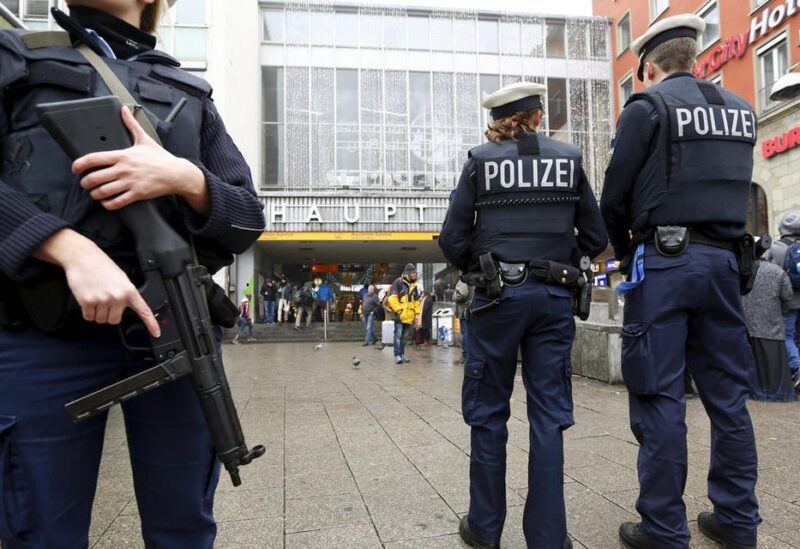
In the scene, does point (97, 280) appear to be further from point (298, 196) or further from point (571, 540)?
point (298, 196)

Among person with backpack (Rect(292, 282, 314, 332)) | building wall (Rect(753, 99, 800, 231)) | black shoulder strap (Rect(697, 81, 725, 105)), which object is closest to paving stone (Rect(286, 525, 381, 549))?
black shoulder strap (Rect(697, 81, 725, 105))

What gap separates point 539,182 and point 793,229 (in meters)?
4.94

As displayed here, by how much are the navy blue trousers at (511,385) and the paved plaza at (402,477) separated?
0.89 ft

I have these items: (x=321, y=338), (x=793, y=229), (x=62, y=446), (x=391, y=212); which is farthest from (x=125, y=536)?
(x=391, y=212)

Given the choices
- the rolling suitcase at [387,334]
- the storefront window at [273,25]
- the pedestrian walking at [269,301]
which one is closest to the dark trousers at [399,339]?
the rolling suitcase at [387,334]

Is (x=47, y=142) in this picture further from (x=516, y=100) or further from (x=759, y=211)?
(x=759, y=211)

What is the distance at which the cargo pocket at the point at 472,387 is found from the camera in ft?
7.32

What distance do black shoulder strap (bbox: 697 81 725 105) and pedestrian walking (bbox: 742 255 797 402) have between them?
11.7ft

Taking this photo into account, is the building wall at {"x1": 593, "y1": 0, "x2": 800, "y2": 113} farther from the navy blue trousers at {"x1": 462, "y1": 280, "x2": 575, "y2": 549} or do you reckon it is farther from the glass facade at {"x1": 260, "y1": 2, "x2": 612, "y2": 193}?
the navy blue trousers at {"x1": 462, "y1": 280, "x2": 575, "y2": 549}

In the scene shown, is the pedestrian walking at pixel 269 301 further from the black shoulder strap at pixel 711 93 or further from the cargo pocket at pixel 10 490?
the cargo pocket at pixel 10 490

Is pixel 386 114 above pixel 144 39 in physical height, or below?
above

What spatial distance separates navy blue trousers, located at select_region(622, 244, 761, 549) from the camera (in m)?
2.06

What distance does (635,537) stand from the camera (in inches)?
83.9

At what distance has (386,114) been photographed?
73.0 feet
